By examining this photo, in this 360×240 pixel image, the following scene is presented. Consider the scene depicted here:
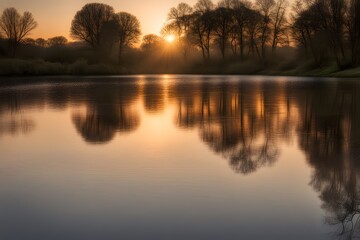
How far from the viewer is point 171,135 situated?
483 inches

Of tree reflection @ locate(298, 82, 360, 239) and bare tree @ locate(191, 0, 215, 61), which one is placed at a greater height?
bare tree @ locate(191, 0, 215, 61)

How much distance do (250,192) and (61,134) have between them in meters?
7.50

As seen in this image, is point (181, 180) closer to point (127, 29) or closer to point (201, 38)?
point (201, 38)

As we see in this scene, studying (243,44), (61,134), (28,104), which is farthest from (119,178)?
(243,44)

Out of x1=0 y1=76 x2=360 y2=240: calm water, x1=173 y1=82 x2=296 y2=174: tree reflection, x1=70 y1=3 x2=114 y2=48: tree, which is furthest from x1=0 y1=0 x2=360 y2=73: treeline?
x1=0 y1=76 x2=360 y2=240: calm water

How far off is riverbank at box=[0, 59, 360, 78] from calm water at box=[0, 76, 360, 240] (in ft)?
141

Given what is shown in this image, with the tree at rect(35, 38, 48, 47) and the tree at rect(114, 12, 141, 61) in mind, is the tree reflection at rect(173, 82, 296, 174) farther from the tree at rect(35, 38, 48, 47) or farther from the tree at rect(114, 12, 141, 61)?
the tree at rect(35, 38, 48, 47)

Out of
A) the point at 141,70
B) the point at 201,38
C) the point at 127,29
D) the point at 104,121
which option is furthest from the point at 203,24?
the point at 104,121

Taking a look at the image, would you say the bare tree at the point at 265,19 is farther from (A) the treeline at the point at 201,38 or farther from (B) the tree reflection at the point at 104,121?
(B) the tree reflection at the point at 104,121

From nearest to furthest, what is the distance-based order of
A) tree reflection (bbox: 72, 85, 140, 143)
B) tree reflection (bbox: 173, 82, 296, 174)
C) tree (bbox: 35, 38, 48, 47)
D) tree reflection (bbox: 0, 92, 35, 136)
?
tree reflection (bbox: 173, 82, 296, 174)
tree reflection (bbox: 72, 85, 140, 143)
tree reflection (bbox: 0, 92, 35, 136)
tree (bbox: 35, 38, 48, 47)

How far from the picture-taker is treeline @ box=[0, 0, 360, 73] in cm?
6794

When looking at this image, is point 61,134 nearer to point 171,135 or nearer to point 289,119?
point 171,135

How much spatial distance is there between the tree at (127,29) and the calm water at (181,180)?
7714 centimetres

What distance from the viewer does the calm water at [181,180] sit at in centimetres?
529
